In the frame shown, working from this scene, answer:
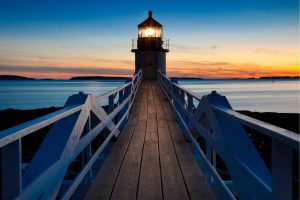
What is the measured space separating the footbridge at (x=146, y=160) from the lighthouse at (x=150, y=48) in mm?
20312

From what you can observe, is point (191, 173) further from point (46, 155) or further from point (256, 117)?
point (256, 117)

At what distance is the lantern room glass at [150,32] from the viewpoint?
2664cm

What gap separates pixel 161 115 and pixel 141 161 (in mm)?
5328

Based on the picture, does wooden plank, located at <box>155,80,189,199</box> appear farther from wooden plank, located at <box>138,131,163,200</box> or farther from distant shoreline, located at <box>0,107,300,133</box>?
distant shoreline, located at <box>0,107,300,133</box>

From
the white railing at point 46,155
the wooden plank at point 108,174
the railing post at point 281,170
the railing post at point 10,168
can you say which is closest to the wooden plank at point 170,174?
the wooden plank at point 108,174

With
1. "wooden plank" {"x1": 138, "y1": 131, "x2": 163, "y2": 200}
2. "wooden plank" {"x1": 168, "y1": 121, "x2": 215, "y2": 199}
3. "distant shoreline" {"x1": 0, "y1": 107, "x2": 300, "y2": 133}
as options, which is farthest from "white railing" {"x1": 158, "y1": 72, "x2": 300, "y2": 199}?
"distant shoreline" {"x1": 0, "y1": 107, "x2": 300, "y2": 133}

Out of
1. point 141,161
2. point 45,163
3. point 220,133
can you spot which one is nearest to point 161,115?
point 141,161

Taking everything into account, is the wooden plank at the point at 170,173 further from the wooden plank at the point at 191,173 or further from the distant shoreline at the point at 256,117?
the distant shoreline at the point at 256,117

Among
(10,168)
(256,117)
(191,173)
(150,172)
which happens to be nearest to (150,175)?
(150,172)

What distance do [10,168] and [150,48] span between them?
84.6 ft

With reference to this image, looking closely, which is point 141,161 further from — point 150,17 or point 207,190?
point 150,17

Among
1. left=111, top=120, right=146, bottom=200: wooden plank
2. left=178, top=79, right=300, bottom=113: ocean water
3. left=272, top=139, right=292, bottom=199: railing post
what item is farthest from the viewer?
left=178, top=79, right=300, bottom=113: ocean water

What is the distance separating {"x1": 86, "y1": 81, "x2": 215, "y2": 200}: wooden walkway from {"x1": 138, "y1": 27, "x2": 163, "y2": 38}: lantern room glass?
1990 centimetres

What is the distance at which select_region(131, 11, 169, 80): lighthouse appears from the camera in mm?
26641
